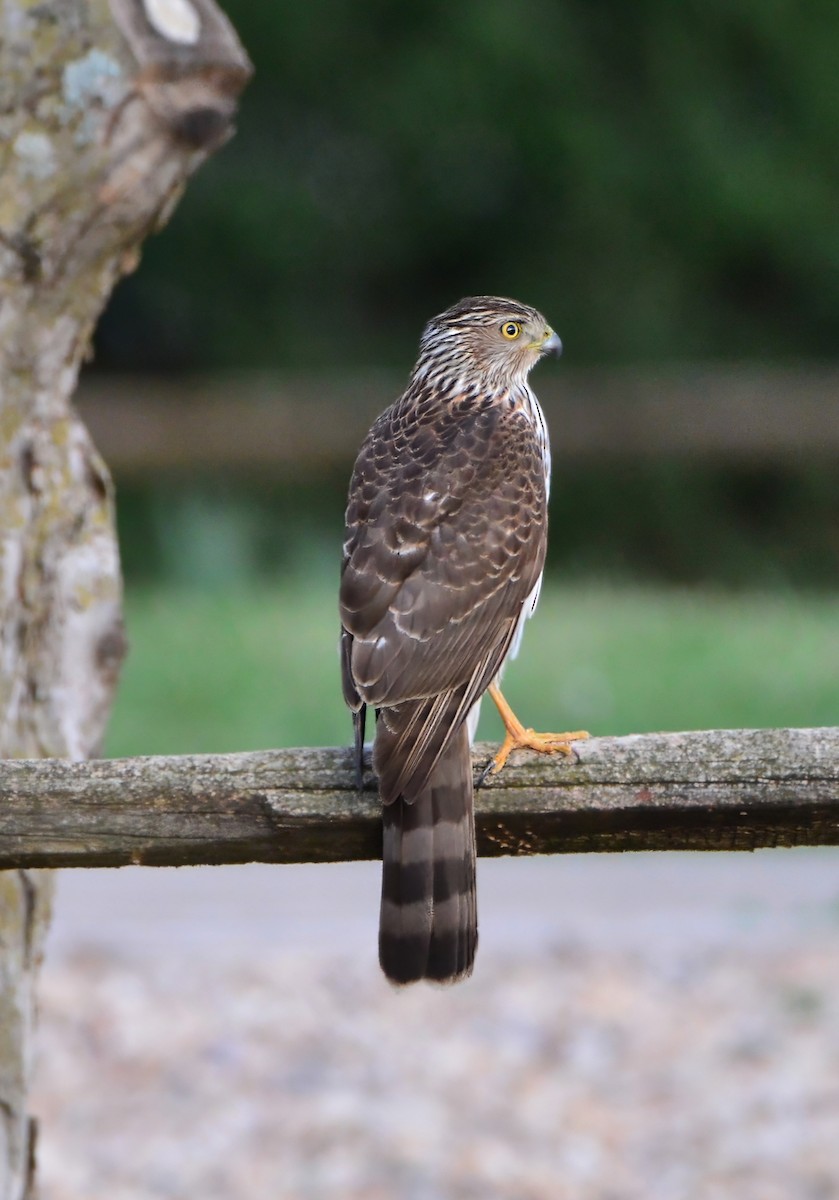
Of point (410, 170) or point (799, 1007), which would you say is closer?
point (799, 1007)

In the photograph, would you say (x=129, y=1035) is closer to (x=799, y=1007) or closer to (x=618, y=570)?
(x=799, y=1007)

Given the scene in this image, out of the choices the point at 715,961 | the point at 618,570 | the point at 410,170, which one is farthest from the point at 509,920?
the point at 410,170

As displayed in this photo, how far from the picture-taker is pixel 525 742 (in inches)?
99.8

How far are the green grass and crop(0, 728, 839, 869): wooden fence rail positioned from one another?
413 centimetres

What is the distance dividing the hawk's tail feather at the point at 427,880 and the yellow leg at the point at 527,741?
0.30 ft

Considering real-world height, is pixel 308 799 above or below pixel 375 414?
below

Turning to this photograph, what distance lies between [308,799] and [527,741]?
448mm

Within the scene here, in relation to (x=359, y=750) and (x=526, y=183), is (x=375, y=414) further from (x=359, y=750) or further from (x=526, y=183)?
(x=359, y=750)

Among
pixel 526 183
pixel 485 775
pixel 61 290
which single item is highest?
pixel 526 183

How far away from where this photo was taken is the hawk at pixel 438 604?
2.28 m

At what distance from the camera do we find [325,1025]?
484 centimetres

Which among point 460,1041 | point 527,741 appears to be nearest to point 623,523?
point 460,1041

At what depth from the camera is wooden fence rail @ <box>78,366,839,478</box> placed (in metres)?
9.66

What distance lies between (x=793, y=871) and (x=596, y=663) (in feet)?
5.79
